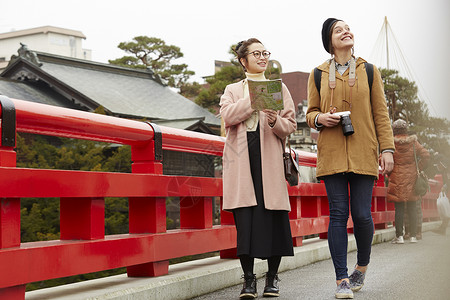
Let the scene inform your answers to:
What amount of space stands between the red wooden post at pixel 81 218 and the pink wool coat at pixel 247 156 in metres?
0.78

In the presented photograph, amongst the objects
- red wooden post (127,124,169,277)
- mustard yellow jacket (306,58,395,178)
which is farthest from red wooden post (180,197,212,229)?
mustard yellow jacket (306,58,395,178)

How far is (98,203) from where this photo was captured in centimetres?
290

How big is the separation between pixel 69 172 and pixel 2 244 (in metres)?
0.43

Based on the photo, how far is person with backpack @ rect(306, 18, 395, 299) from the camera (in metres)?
3.40

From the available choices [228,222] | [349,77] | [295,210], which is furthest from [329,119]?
[295,210]

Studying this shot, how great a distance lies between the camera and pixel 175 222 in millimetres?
17031

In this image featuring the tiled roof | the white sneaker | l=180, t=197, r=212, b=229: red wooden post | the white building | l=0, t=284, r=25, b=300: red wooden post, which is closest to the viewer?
l=0, t=284, r=25, b=300: red wooden post

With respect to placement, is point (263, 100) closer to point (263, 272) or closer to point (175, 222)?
point (263, 272)

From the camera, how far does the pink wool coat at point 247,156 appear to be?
3.30 m

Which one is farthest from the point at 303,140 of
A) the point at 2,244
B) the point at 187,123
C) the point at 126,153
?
the point at 2,244

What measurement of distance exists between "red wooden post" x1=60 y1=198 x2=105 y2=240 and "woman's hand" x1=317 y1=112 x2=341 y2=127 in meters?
1.32

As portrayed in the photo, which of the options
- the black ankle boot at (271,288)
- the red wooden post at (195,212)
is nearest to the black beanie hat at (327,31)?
the red wooden post at (195,212)

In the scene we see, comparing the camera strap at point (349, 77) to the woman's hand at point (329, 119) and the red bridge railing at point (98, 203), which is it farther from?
the red bridge railing at point (98, 203)

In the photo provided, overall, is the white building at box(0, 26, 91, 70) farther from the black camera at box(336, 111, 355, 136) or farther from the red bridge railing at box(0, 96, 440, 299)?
the black camera at box(336, 111, 355, 136)
